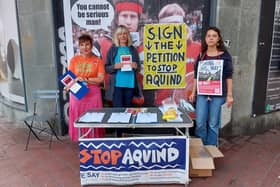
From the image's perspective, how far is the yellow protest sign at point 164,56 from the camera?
12.1ft

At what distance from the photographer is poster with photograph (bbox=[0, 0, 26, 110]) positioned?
4.19 meters

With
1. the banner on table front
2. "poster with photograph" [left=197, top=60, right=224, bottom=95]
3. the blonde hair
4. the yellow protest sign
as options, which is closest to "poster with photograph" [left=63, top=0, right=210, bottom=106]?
the yellow protest sign

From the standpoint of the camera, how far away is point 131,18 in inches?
145

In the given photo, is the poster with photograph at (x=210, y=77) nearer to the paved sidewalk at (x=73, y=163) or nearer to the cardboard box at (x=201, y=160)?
the cardboard box at (x=201, y=160)

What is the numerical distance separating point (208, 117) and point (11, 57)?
3511 mm

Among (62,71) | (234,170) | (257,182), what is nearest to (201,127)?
(234,170)

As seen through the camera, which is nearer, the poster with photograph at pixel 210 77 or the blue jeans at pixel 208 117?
the poster with photograph at pixel 210 77

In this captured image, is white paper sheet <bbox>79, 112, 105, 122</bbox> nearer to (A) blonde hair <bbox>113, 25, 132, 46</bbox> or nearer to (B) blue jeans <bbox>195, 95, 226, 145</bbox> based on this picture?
(A) blonde hair <bbox>113, 25, 132, 46</bbox>

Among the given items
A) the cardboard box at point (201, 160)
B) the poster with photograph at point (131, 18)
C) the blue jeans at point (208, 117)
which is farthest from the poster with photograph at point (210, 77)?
the poster with photograph at point (131, 18)

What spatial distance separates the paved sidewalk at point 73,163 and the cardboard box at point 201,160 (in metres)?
0.07

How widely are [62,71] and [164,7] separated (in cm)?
176

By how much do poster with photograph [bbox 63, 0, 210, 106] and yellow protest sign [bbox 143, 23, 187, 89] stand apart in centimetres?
6

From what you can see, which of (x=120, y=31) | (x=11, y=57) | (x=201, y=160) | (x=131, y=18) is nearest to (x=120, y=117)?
(x=201, y=160)

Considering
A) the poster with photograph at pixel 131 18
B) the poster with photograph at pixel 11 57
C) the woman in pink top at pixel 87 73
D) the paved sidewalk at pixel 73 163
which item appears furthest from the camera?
the poster with photograph at pixel 11 57
